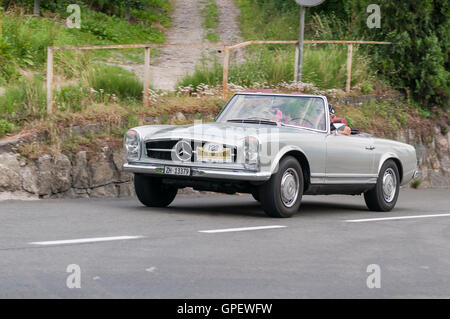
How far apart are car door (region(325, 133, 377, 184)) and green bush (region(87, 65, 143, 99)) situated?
4.61 meters

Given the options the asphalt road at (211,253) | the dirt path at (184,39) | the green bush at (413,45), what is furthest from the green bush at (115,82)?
the green bush at (413,45)

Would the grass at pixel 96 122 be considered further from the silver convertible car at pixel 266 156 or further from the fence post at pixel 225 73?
the silver convertible car at pixel 266 156

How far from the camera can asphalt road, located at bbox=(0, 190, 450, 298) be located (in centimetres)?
605

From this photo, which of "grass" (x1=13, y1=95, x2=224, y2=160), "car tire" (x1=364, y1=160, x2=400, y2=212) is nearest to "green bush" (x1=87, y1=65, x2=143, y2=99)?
"grass" (x1=13, y1=95, x2=224, y2=160)

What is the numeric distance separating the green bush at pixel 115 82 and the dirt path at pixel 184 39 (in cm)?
46

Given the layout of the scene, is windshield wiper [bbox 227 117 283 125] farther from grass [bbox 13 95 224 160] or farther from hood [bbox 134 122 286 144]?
grass [bbox 13 95 224 160]

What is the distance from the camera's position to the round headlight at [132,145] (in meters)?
10.9

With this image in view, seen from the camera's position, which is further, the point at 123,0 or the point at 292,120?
the point at 123,0

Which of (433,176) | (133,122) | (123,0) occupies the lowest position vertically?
(433,176)

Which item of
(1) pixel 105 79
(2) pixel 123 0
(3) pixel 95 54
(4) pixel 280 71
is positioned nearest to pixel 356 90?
(4) pixel 280 71

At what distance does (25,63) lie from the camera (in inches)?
669

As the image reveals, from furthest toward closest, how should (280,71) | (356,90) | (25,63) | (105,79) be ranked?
(356,90) → (280,71) → (25,63) → (105,79)

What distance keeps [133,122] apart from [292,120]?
11.5 feet

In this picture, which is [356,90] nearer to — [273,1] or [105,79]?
[105,79]
